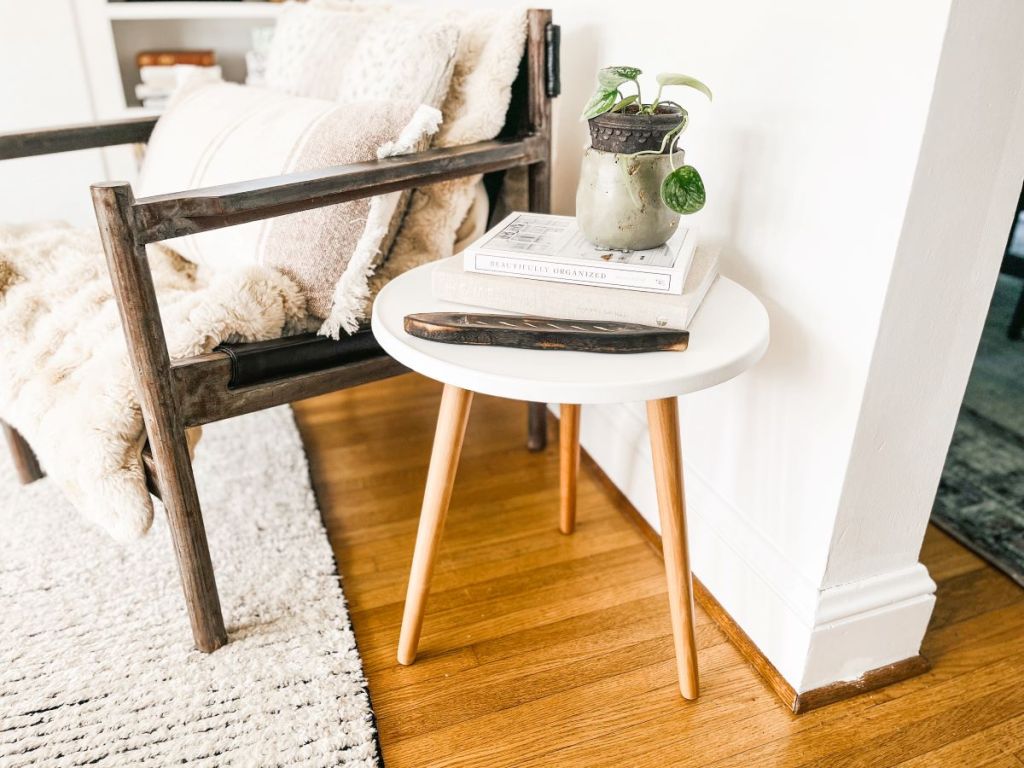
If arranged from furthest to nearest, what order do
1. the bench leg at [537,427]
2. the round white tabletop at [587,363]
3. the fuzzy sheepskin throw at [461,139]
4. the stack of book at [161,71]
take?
the stack of book at [161,71] < the bench leg at [537,427] < the fuzzy sheepskin throw at [461,139] < the round white tabletop at [587,363]

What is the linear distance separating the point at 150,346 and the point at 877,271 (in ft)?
2.51

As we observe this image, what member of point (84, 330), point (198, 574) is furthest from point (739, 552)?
point (84, 330)

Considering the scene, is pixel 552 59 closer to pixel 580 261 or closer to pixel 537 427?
pixel 580 261

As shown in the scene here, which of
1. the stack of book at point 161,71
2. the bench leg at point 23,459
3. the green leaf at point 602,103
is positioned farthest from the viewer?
the stack of book at point 161,71

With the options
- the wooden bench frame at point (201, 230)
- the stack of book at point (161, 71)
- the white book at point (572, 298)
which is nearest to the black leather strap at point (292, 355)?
the wooden bench frame at point (201, 230)

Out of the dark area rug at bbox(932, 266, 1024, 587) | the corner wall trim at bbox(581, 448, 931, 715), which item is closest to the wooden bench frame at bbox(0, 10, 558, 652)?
the corner wall trim at bbox(581, 448, 931, 715)

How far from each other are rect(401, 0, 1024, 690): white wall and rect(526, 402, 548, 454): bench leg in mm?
372

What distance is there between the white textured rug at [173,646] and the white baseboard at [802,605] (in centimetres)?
50

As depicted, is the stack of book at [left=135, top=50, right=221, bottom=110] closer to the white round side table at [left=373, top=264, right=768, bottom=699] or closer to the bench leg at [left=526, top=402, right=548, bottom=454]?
the bench leg at [left=526, top=402, right=548, bottom=454]

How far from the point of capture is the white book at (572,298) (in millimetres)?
766

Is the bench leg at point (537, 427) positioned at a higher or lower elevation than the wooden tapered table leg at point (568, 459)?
lower

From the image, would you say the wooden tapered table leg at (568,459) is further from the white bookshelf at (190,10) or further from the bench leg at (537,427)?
the white bookshelf at (190,10)

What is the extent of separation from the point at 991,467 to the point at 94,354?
1.48 meters

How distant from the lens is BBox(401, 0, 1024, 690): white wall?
70 centimetres
